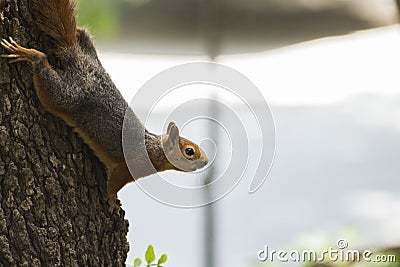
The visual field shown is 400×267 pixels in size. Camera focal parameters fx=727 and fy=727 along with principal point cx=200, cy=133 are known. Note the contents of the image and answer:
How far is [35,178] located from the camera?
1.28 m

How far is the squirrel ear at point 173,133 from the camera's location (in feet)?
4.67

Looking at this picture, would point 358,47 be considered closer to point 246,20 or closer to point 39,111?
point 246,20

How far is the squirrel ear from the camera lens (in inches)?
56.1

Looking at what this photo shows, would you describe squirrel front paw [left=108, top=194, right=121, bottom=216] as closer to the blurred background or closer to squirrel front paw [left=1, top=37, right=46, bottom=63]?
squirrel front paw [left=1, top=37, right=46, bottom=63]

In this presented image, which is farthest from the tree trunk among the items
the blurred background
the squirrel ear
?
the blurred background

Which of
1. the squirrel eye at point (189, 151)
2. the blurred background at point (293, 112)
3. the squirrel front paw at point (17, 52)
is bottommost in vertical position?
the squirrel front paw at point (17, 52)

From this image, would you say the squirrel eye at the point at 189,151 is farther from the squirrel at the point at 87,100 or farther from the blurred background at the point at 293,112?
the blurred background at the point at 293,112

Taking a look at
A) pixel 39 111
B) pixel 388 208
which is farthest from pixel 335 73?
pixel 39 111

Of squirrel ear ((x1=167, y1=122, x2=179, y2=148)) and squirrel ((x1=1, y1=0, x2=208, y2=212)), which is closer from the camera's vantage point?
squirrel ((x1=1, y1=0, x2=208, y2=212))

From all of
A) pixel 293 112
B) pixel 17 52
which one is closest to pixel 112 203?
pixel 17 52

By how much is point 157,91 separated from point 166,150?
224 mm

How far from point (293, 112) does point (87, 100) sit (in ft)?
8.55

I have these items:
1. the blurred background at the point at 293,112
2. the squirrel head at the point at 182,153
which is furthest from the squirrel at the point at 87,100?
the blurred background at the point at 293,112

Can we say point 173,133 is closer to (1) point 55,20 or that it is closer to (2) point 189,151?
(2) point 189,151
